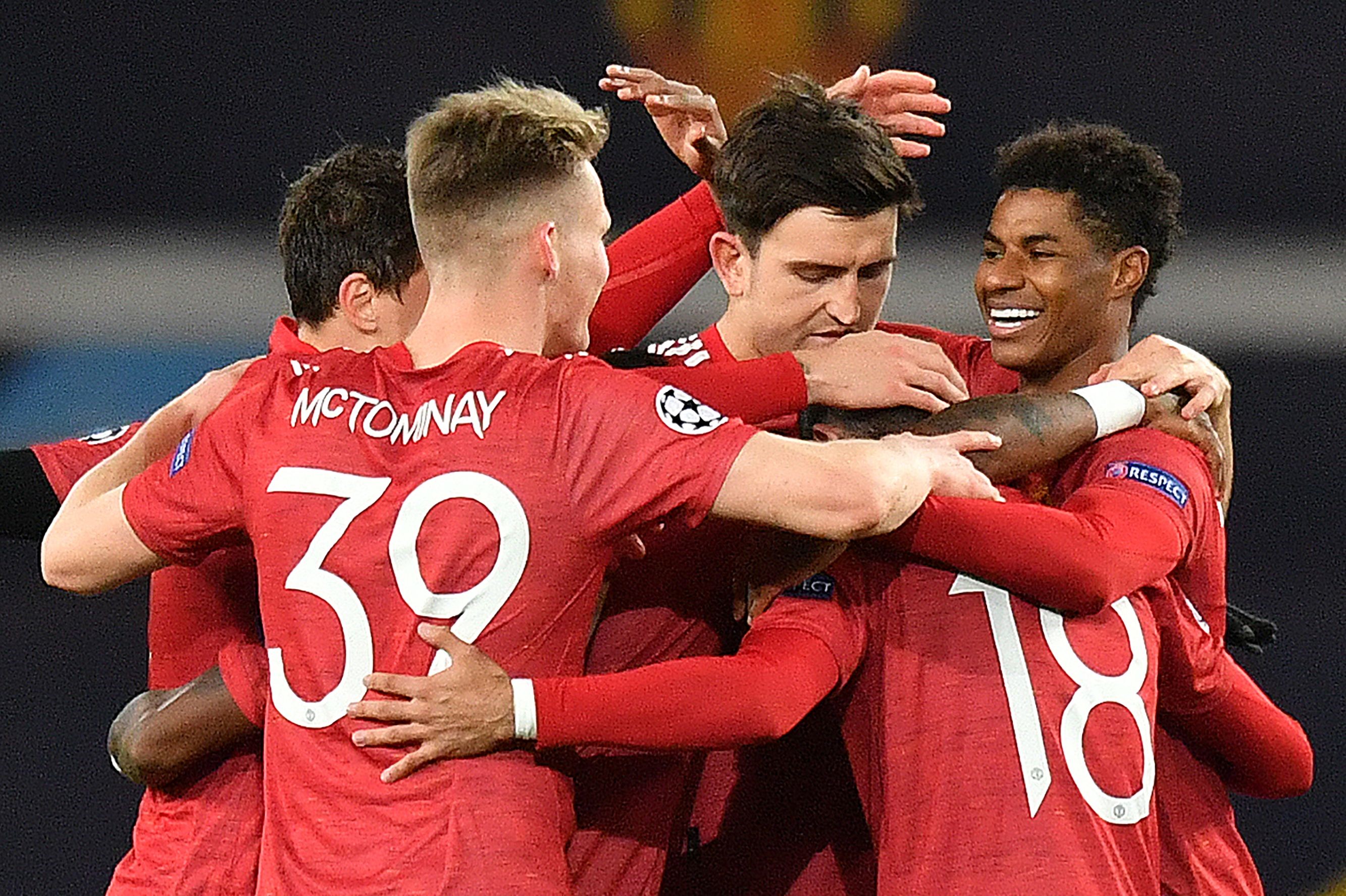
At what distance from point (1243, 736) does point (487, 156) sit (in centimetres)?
135

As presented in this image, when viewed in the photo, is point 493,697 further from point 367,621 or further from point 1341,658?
point 1341,658

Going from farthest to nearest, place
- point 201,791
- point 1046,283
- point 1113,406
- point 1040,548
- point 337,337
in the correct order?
point 337,337, point 1046,283, point 201,791, point 1113,406, point 1040,548

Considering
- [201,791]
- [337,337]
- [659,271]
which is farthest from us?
[659,271]

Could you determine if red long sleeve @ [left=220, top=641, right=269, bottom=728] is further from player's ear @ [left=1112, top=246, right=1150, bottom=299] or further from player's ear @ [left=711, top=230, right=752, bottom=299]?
player's ear @ [left=1112, top=246, right=1150, bottom=299]

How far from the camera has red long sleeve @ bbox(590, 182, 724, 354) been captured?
329 cm

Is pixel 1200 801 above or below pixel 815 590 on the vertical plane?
below

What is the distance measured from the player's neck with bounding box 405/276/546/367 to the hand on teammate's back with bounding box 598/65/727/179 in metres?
1.01

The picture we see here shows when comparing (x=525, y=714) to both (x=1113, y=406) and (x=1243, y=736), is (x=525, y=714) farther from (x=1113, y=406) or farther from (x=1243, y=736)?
(x=1243, y=736)

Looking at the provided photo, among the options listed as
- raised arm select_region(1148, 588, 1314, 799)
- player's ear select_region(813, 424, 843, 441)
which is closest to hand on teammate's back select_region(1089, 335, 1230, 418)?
raised arm select_region(1148, 588, 1314, 799)

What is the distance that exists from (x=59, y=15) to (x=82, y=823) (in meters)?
2.21

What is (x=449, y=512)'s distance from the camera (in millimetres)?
2092

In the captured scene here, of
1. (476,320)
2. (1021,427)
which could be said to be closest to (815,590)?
(1021,427)

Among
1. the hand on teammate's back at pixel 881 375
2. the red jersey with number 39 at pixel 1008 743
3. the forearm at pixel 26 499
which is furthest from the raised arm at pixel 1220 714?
the forearm at pixel 26 499

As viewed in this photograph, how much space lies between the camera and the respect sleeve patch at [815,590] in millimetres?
2369
